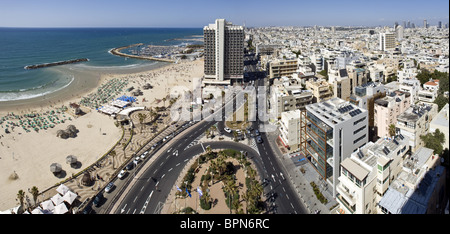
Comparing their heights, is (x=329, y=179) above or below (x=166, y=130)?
below

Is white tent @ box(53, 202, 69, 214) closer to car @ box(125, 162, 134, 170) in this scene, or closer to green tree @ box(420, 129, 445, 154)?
car @ box(125, 162, 134, 170)

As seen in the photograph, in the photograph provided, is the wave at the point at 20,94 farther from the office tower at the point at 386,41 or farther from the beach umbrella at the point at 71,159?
the office tower at the point at 386,41

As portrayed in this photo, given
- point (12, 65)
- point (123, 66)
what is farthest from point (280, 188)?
point (12, 65)

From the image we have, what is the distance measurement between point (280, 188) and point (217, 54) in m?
32.6

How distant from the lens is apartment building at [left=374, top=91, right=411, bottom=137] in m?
23.0

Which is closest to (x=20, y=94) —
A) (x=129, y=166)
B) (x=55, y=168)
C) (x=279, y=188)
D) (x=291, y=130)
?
(x=55, y=168)

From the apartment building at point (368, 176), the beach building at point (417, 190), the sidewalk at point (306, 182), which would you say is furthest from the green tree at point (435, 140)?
the sidewalk at point (306, 182)

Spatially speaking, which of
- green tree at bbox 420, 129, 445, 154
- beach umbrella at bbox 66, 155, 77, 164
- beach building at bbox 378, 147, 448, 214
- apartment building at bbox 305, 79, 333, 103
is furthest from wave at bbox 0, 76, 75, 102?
green tree at bbox 420, 129, 445, 154

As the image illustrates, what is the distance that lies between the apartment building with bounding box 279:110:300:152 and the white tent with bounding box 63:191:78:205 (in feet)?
58.0

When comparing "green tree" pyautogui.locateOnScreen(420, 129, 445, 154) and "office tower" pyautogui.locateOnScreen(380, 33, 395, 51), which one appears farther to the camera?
"office tower" pyautogui.locateOnScreen(380, 33, 395, 51)

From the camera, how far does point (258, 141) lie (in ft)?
87.2

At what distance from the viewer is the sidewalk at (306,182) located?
17578mm
